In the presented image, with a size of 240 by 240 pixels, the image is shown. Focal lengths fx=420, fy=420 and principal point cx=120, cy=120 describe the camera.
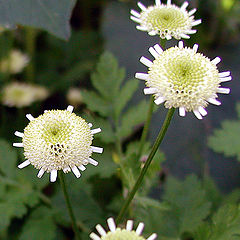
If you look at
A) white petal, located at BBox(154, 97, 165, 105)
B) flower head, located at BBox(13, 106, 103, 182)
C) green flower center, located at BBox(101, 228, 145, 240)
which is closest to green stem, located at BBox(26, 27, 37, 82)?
flower head, located at BBox(13, 106, 103, 182)

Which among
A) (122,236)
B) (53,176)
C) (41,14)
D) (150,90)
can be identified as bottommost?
(122,236)

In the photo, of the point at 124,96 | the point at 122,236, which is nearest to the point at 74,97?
the point at 124,96

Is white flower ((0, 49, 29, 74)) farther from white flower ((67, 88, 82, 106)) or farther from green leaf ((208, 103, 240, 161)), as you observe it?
green leaf ((208, 103, 240, 161))

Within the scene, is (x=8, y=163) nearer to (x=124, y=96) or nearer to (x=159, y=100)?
(x=124, y=96)

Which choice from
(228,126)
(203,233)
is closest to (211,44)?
(228,126)

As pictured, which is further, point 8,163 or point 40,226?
point 8,163
